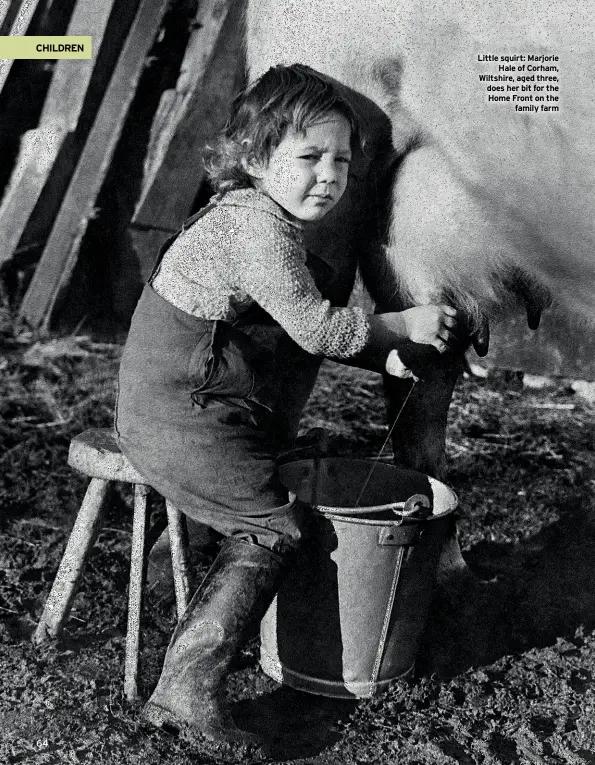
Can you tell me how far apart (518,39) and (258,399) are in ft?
3.01

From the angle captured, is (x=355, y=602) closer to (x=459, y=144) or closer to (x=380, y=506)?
(x=380, y=506)

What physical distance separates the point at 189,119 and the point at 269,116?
2.13m

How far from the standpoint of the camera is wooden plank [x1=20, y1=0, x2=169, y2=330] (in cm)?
398

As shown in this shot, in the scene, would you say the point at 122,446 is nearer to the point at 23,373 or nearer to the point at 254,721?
the point at 254,721

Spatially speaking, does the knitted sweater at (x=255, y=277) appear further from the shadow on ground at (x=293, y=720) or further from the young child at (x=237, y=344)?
the shadow on ground at (x=293, y=720)

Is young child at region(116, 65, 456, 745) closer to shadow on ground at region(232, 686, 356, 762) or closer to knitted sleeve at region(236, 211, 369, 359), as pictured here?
knitted sleeve at region(236, 211, 369, 359)

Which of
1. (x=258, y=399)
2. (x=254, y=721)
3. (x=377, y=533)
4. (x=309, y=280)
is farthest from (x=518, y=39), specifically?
(x=254, y=721)

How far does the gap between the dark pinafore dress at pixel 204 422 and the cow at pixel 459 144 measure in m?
0.44

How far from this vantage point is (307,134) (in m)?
1.87

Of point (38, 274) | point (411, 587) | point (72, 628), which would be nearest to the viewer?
point (411, 587)

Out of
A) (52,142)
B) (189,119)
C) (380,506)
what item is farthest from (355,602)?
(52,142)

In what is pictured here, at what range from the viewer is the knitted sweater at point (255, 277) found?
1830 mm

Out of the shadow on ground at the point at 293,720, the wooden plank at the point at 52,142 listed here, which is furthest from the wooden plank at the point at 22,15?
the shadow on ground at the point at 293,720

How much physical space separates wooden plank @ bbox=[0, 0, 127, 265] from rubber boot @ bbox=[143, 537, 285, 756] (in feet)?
9.05
